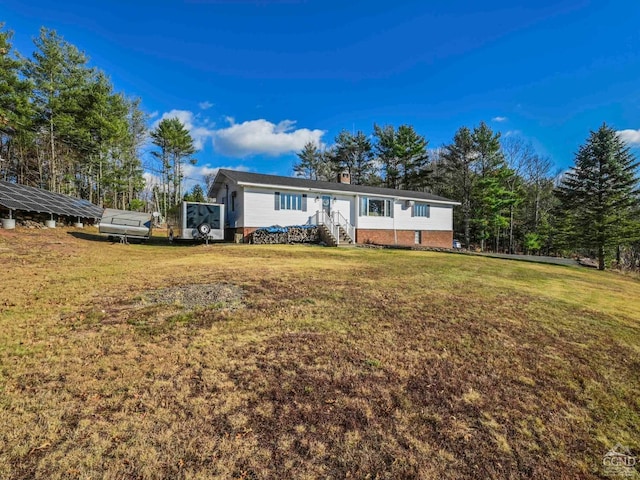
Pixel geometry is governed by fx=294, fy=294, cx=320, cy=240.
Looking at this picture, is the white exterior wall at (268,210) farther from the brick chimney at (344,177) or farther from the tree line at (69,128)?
the tree line at (69,128)

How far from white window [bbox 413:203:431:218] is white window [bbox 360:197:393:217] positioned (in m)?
2.73

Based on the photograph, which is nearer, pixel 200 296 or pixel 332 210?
pixel 200 296

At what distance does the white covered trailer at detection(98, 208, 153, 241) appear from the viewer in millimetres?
15059

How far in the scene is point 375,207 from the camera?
22.8 m

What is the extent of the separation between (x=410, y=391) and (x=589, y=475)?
136 centimetres

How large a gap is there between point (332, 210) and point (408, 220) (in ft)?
24.3

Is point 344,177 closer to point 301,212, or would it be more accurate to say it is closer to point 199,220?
point 301,212

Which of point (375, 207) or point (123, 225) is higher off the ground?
point (375, 207)

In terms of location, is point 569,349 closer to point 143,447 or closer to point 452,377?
point 452,377

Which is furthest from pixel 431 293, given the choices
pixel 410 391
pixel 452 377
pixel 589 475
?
pixel 589 475

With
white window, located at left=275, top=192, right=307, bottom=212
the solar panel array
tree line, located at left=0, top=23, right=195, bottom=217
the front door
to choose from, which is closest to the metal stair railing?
the front door

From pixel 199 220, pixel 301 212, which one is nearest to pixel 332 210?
pixel 301 212

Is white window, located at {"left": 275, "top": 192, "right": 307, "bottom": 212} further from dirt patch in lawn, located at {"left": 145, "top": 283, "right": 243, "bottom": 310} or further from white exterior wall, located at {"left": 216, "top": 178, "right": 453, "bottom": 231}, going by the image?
dirt patch in lawn, located at {"left": 145, "top": 283, "right": 243, "bottom": 310}

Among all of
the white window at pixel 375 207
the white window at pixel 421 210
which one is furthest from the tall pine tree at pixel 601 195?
the white window at pixel 375 207
